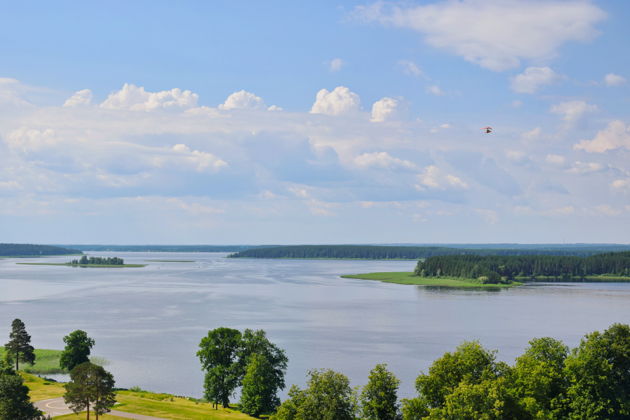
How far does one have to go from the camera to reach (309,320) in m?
102

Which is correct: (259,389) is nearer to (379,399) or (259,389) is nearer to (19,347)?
(379,399)

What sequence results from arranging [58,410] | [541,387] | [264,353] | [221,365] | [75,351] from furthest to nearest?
1. [75,351]
2. [221,365]
3. [264,353]
4. [58,410]
5. [541,387]

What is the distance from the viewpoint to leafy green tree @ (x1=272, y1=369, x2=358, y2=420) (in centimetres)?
3744

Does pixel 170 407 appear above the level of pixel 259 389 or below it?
below

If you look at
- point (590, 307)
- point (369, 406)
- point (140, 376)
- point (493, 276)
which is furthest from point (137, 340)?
point (493, 276)

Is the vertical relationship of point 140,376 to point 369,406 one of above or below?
below

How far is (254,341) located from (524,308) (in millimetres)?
77762

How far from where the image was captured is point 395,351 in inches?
2862

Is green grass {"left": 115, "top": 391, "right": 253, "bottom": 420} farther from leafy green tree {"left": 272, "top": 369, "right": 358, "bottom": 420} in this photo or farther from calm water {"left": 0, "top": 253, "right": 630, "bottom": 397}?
leafy green tree {"left": 272, "top": 369, "right": 358, "bottom": 420}

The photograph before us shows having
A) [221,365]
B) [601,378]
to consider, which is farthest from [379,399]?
[221,365]

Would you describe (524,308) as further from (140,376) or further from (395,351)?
(140,376)

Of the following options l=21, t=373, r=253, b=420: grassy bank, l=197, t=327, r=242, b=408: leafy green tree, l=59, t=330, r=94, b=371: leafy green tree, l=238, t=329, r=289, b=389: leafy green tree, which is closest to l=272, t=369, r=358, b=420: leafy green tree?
l=21, t=373, r=253, b=420: grassy bank

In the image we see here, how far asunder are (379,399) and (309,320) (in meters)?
63.1

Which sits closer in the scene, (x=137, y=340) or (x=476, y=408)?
(x=476, y=408)
